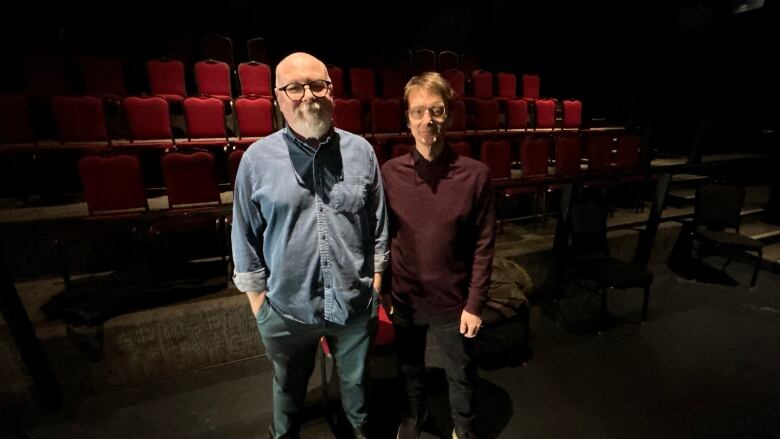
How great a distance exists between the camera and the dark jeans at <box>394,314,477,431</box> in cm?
131

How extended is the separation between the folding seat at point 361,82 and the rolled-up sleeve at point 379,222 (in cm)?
358

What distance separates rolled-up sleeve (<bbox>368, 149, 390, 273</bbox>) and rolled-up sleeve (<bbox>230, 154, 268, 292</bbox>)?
36cm

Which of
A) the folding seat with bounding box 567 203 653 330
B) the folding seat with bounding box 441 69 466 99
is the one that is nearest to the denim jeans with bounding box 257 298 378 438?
the folding seat with bounding box 567 203 653 330

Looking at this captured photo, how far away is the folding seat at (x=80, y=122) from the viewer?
280 centimetres

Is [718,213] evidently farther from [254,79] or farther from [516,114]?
[254,79]

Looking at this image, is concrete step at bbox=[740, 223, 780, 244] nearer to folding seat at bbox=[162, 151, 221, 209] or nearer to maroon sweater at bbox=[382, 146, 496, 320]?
maroon sweater at bbox=[382, 146, 496, 320]

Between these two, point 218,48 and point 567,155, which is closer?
point 567,155

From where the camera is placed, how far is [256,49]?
4.48 m

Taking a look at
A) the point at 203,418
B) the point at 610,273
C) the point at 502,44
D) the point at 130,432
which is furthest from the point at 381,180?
the point at 502,44

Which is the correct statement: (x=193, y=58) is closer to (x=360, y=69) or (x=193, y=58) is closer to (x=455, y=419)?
(x=360, y=69)

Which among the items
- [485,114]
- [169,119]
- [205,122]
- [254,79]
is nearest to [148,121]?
[169,119]

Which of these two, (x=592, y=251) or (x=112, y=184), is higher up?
(x=112, y=184)

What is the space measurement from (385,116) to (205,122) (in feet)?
5.93

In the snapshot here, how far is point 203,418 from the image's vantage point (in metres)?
1.72
